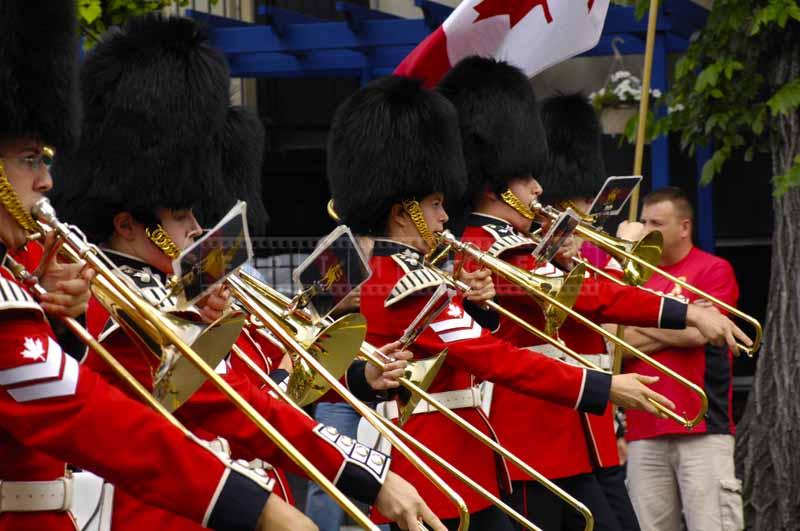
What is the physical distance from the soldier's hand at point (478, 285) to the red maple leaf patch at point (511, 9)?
168cm

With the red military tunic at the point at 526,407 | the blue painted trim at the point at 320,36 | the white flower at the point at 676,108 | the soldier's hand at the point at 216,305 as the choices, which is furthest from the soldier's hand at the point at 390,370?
the blue painted trim at the point at 320,36

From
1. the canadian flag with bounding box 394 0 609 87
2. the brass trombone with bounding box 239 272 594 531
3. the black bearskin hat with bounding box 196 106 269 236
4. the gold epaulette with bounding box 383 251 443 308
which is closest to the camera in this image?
the brass trombone with bounding box 239 272 594 531

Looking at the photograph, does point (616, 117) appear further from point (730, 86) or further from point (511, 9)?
point (511, 9)

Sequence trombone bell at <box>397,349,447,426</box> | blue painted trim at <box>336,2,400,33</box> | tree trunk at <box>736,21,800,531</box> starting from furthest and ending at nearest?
blue painted trim at <box>336,2,400,33</box> → tree trunk at <box>736,21,800,531</box> → trombone bell at <box>397,349,447,426</box>

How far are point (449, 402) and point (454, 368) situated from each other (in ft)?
0.32

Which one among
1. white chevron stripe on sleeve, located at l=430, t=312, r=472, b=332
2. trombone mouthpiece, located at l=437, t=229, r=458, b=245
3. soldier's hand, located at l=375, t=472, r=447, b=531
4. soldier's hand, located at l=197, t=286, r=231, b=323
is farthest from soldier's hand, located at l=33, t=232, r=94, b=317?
trombone mouthpiece, located at l=437, t=229, r=458, b=245

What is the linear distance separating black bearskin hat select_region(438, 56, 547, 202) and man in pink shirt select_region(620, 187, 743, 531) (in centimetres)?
106

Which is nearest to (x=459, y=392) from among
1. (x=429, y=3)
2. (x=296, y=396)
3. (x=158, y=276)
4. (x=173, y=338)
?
(x=296, y=396)

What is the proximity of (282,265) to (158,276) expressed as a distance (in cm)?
322

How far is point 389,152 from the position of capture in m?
4.60

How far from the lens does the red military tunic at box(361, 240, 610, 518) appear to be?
424 cm

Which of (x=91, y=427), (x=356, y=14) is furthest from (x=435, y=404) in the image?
(x=356, y=14)

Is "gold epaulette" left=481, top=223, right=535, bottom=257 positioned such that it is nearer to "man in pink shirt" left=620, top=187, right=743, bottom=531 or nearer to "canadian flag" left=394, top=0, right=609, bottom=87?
"canadian flag" left=394, top=0, right=609, bottom=87

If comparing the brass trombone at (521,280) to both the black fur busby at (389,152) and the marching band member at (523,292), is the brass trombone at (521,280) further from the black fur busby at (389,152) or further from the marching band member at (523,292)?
the black fur busby at (389,152)
